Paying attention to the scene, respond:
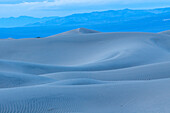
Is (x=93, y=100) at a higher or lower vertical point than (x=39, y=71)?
lower

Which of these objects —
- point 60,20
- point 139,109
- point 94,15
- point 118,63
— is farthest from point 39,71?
point 94,15

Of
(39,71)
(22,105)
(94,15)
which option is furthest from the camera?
(94,15)

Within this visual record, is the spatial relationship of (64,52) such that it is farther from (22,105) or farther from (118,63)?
(22,105)

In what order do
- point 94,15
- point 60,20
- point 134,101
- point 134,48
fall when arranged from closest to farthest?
point 134,101, point 134,48, point 60,20, point 94,15

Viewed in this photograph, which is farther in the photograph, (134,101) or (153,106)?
(134,101)

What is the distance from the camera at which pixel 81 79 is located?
20.1 ft

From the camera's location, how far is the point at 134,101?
428 centimetres

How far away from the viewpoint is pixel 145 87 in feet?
16.4

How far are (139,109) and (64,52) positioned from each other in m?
12.5

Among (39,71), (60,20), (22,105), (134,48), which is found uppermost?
(60,20)

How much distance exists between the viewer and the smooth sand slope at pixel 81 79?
3988 millimetres

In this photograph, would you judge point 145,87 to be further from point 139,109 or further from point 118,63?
point 118,63

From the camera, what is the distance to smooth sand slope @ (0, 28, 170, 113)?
157 inches

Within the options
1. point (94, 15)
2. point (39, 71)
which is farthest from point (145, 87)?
point (94, 15)
